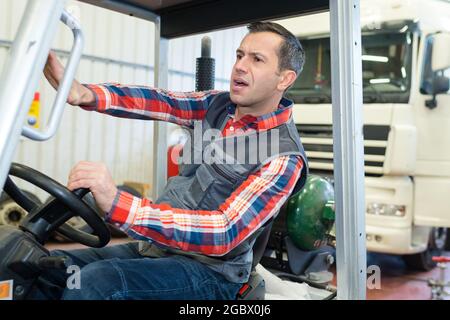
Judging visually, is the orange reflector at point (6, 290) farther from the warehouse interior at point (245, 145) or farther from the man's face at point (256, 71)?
the man's face at point (256, 71)

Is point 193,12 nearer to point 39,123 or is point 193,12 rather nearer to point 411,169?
point 411,169

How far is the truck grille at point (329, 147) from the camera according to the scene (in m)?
4.68

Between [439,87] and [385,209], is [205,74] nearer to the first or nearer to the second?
[385,209]

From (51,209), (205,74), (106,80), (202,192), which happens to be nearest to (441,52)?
(205,74)

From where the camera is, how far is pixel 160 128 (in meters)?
2.46

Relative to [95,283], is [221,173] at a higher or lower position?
higher

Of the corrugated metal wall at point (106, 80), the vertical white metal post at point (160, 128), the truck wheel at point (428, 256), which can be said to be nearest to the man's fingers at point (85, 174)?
the vertical white metal post at point (160, 128)

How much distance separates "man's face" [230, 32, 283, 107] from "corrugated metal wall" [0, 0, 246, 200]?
4479 mm

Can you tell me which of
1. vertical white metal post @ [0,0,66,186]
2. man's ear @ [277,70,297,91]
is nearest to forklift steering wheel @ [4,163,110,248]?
vertical white metal post @ [0,0,66,186]

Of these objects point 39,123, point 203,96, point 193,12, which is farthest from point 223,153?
point 39,123

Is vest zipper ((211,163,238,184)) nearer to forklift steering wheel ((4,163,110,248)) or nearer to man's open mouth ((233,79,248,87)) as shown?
man's open mouth ((233,79,248,87))

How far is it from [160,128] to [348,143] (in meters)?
1.13
